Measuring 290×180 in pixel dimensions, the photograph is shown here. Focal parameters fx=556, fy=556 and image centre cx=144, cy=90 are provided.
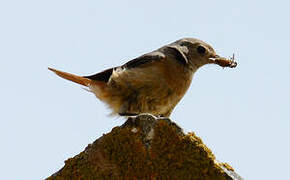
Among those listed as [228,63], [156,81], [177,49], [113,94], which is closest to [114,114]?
[113,94]

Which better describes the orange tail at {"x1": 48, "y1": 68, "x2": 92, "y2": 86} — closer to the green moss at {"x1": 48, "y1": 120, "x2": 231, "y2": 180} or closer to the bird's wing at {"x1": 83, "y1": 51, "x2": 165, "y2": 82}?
the bird's wing at {"x1": 83, "y1": 51, "x2": 165, "y2": 82}

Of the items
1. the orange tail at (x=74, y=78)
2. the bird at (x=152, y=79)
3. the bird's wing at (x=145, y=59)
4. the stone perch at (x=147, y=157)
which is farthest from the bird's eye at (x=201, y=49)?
the stone perch at (x=147, y=157)

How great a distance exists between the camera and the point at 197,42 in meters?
6.85

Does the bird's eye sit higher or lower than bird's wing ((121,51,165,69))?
lower

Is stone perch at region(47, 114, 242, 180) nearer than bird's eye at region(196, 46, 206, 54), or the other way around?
stone perch at region(47, 114, 242, 180)

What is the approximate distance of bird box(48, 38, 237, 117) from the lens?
603 cm

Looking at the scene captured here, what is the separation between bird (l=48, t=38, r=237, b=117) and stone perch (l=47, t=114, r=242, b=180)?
2171 mm

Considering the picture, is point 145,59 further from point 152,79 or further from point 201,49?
point 201,49

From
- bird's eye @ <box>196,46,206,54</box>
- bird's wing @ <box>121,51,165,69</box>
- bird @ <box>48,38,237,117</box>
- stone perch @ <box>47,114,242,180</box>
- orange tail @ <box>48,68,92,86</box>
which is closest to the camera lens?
stone perch @ <box>47,114,242,180</box>

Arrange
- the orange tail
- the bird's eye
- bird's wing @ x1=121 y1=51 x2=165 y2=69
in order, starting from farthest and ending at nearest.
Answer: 1. the bird's eye
2. the orange tail
3. bird's wing @ x1=121 y1=51 x2=165 y2=69

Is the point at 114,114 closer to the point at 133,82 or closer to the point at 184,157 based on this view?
the point at 133,82

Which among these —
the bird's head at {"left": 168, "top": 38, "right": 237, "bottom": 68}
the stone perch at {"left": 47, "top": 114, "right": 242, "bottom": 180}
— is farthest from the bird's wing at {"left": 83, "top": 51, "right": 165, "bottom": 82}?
the stone perch at {"left": 47, "top": 114, "right": 242, "bottom": 180}

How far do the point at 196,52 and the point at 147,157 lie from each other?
331 cm

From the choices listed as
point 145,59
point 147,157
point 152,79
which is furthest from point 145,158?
point 145,59
